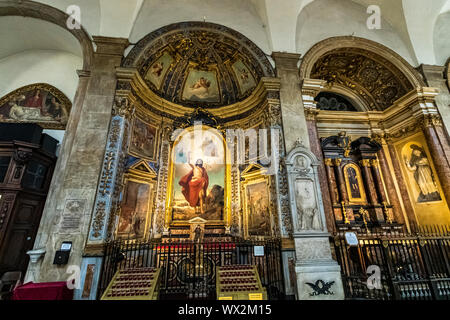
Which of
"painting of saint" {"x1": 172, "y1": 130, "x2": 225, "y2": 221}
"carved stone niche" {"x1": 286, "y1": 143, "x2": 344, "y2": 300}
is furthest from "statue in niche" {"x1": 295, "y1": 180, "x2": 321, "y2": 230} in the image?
"painting of saint" {"x1": 172, "y1": 130, "x2": 225, "y2": 221}

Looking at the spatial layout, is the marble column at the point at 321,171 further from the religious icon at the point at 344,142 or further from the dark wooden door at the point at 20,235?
the dark wooden door at the point at 20,235

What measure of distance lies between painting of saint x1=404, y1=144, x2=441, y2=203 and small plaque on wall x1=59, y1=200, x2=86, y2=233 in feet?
37.7

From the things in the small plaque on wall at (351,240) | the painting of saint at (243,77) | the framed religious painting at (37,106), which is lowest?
the small plaque on wall at (351,240)

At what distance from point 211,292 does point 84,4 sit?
33.6ft

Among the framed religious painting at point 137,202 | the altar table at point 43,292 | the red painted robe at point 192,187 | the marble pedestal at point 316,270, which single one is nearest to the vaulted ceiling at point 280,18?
the framed religious painting at point 137,202

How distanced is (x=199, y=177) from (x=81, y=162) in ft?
13.9

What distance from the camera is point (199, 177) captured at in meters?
8.48

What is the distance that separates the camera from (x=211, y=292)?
18.3 ft

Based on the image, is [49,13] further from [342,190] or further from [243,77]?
[342,190]

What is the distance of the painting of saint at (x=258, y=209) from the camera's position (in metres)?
6.90

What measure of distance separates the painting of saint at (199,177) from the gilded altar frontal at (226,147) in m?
0.06

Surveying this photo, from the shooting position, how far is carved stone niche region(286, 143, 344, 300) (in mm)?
4812

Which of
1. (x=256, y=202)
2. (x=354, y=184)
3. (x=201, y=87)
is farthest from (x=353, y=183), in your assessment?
(x=201, y=87)

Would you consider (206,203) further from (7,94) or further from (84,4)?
(7,94)
